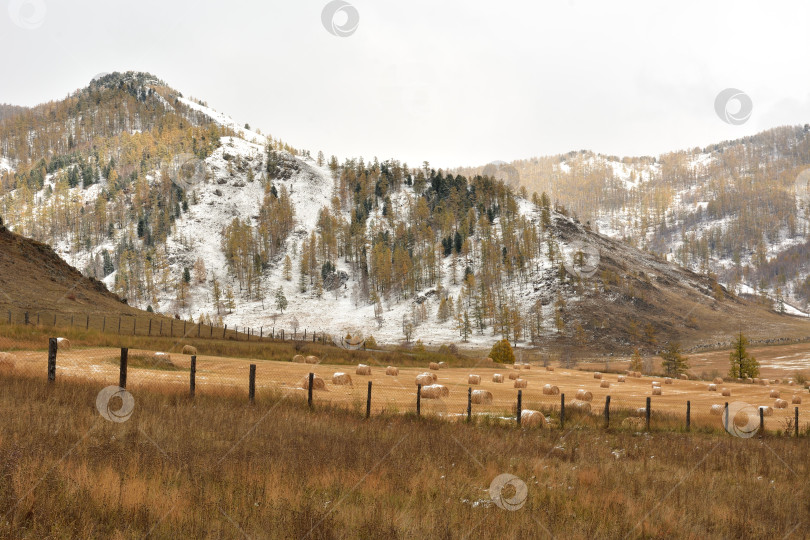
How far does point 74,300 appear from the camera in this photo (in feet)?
211

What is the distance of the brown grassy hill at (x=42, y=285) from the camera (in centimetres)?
5711

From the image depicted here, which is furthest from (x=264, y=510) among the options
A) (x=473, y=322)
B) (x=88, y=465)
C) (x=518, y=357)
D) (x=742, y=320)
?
(x=742, y=320)

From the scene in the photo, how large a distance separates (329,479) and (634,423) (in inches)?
698

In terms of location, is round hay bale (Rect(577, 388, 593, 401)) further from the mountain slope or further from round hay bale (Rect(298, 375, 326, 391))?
the mountain slope

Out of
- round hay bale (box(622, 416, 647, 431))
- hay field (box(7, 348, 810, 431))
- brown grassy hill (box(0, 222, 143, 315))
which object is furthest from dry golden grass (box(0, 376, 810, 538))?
brown grassy hill (box(0, 222, 143, 315))

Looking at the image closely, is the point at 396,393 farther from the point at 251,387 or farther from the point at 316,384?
the point at 251,387

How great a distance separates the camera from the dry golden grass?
6945 mm

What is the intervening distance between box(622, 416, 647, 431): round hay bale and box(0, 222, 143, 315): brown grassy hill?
57473 millimetres

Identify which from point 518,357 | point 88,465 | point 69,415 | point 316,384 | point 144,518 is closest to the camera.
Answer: point 144,518

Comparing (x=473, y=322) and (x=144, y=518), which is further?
(x=473, y=322)

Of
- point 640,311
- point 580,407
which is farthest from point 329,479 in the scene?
point 640,311

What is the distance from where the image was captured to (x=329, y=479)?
30.5 ft

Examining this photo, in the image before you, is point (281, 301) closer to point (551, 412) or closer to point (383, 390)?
point (383, 390)

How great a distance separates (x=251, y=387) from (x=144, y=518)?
11.6 metres
